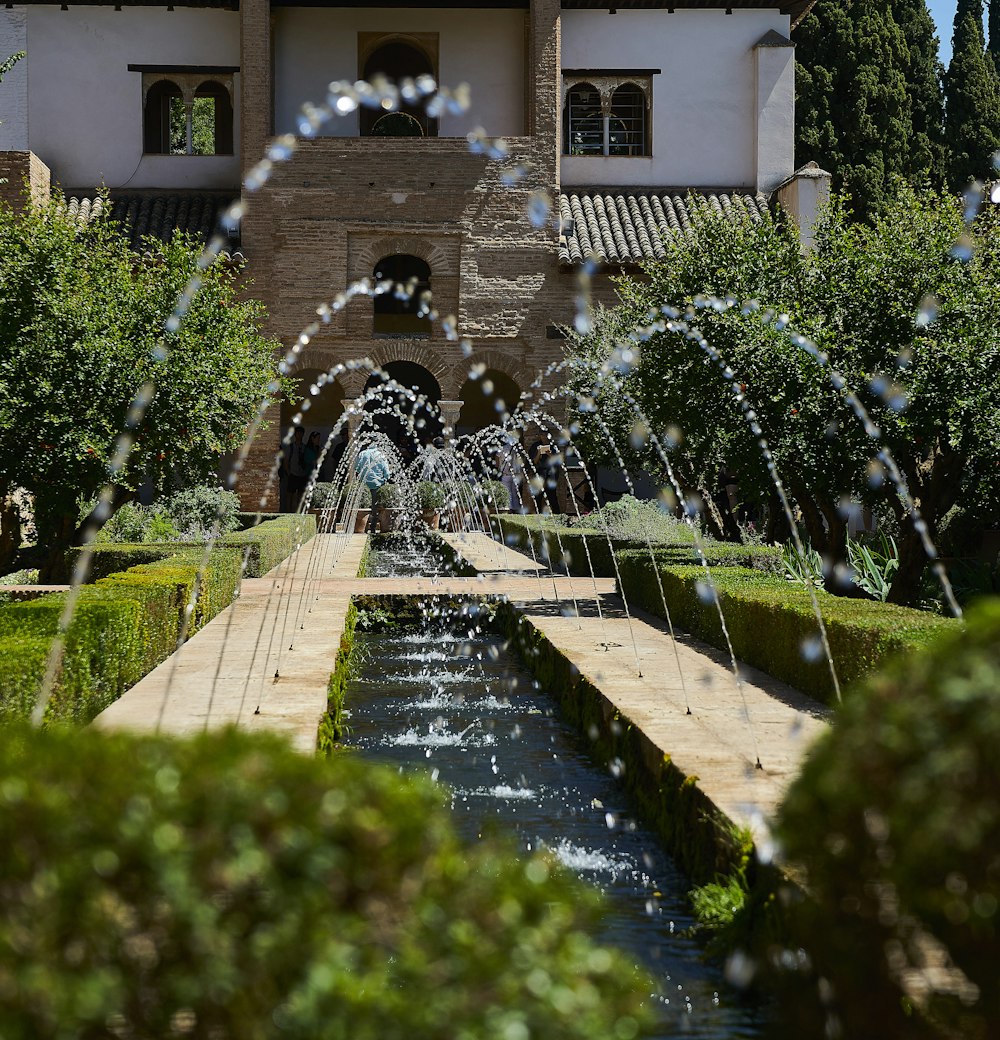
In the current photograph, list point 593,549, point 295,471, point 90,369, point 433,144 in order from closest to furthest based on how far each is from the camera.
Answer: point 90,369 → point 593,549 → point 433,144 → point 295,471

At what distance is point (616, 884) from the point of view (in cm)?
450

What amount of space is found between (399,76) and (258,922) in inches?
1057

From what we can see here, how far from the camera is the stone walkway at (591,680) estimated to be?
4781 mm

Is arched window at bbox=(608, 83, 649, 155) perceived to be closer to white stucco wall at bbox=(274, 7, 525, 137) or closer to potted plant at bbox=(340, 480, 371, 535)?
white stucco wall at bbox=(274, 7, 525, 137)

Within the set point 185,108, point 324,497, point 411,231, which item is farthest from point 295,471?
point 185,108

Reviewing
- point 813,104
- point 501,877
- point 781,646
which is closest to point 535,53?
point 813,104

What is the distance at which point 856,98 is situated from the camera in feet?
92.9

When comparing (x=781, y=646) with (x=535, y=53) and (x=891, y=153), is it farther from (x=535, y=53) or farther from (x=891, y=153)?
(x=891, y=153)

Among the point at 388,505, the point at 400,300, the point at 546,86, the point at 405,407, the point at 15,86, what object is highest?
the point at 15,86

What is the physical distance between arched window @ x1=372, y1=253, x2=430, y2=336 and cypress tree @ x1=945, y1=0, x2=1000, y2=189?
36.9 ft

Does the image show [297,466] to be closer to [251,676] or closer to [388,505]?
[388,505]

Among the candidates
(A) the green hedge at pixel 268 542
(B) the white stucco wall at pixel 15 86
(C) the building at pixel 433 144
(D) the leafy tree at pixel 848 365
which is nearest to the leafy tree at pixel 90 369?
(A) the green hedge at pixel 268 542

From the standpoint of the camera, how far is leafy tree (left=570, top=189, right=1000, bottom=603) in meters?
9.42

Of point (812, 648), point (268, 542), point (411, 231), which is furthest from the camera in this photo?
point (411, 231)
